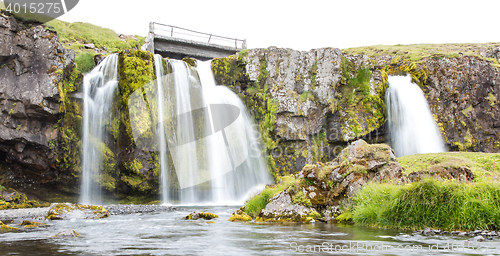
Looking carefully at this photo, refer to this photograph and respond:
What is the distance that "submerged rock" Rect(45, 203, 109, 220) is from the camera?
37.7 ft

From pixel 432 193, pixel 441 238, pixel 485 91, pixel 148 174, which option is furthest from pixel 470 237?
pixel 485 91

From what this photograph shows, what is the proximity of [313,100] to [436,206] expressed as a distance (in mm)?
18800

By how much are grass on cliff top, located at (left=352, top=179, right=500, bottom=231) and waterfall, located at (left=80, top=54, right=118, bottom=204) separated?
16.6 metres

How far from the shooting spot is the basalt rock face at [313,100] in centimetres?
2453

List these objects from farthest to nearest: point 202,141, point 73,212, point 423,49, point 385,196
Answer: point 423,49
point 202,141
point 73,212
point 385,196

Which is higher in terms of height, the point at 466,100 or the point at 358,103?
the point at 466,100

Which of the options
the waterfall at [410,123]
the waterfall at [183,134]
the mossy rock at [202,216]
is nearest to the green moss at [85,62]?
the waterfall at [183,134]

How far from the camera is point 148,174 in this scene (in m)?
19.4

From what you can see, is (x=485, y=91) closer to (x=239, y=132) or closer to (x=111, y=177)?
(x=239, y=132)

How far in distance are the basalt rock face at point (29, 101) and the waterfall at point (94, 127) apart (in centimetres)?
147

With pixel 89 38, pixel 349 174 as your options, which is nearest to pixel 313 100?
pixel 349 174

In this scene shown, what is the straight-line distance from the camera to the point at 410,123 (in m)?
24.7

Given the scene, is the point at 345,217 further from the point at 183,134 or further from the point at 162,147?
the point at 183,134

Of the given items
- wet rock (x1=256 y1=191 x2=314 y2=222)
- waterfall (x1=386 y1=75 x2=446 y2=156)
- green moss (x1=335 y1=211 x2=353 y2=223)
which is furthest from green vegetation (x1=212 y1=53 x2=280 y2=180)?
green moss (x1=335 y1=211 x2=353 y2=223)
